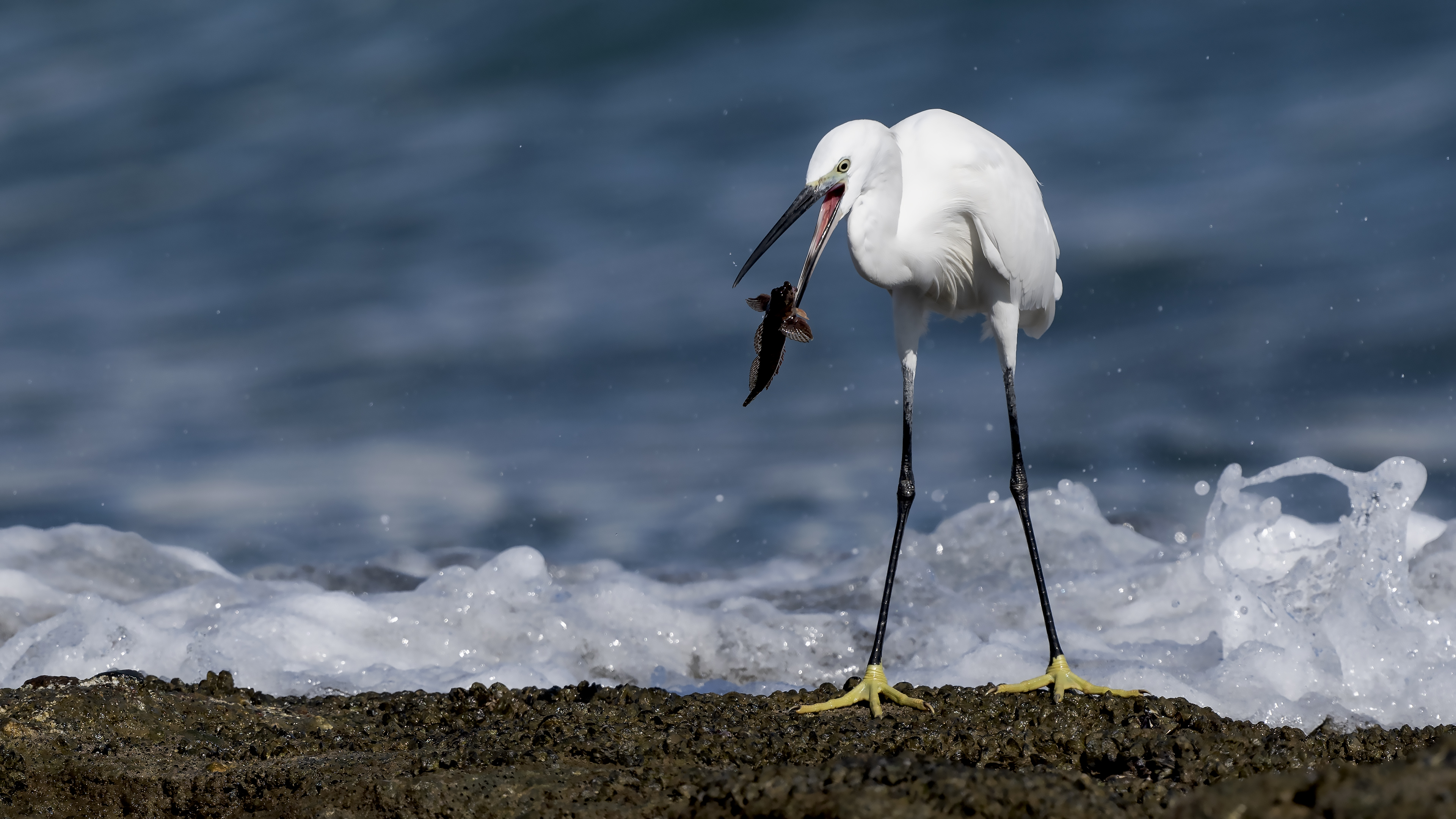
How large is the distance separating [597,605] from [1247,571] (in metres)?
3.54

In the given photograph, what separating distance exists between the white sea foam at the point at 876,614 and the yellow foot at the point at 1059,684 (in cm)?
63

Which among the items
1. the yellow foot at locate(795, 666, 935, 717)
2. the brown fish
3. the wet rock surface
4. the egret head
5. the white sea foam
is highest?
the egret head

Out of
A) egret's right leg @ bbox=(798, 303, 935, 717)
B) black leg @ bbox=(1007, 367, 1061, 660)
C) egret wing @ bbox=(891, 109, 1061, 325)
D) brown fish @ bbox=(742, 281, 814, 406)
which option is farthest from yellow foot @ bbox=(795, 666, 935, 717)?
egret wing @ bbox=(891, 109, 1061, 325)

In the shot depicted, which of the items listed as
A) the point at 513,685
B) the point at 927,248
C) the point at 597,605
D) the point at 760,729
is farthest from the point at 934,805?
the point at 597,605

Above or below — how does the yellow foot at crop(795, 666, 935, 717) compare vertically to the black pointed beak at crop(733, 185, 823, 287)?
below

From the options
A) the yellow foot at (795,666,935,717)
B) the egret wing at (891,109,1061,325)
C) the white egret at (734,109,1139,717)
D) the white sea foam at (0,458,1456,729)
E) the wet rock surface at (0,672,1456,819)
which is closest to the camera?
the wet rock surface at (0,672,1456,819)

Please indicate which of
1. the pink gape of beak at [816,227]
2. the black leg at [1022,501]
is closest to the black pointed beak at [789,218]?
the pink gape of beak at [816,227]

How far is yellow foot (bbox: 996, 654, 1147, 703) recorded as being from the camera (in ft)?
12.9

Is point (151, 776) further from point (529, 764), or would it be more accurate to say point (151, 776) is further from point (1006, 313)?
point (1006, 313)

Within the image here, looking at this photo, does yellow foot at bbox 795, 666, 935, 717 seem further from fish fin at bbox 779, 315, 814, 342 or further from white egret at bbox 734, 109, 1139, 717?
fish fin at bbox 779, 315, 814, 342

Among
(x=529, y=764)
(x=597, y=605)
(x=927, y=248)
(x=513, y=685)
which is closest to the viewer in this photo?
(x=529, y=764)

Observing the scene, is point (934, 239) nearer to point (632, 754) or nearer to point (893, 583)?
point (893, 583)

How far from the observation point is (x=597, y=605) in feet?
21.3

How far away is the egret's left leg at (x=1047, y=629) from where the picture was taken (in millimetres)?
3951
